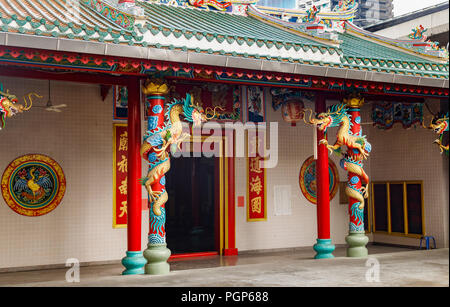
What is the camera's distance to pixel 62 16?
7039mm

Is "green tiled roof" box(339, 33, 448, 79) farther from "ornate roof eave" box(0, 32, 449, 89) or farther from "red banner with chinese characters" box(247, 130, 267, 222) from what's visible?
"red banner with chinese characters" box(247, 130, 267, 222)

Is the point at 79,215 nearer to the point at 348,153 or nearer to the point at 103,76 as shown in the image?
the point at 103,76

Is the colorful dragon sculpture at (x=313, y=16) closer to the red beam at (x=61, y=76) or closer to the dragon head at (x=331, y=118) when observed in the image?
the dragon head at (x=331, y=118)

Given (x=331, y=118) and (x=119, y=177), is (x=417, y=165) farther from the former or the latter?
(x=119, y=177)

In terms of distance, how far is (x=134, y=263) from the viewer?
24.0 feet

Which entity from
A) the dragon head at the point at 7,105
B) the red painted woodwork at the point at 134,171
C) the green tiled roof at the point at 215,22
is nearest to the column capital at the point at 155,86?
the red painted woodwork at the point at 134,171

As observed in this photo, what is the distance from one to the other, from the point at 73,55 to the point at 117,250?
4070mm

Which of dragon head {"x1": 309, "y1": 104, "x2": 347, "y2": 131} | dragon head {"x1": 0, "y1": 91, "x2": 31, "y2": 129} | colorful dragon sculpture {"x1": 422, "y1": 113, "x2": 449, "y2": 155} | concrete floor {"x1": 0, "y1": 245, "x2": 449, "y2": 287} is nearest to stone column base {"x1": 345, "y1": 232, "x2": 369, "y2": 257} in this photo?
concrete floor {"x1": 0, "y1": 245, "x2": 449, "y2": 287}

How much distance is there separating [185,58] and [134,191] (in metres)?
1.90

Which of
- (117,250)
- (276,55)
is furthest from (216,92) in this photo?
(117,250)

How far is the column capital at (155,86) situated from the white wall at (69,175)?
239cm

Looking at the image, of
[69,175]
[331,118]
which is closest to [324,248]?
[331,118]

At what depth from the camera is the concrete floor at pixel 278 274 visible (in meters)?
6.67

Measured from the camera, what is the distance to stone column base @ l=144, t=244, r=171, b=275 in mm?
7258
